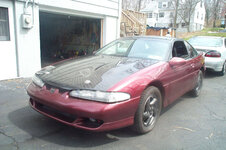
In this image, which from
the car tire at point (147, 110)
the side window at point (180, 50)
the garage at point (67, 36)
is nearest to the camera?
the car tire at point (147, 110)

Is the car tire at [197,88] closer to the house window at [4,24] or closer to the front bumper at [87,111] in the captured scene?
the front bumper at [87,111]

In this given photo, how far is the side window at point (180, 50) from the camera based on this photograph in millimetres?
4188

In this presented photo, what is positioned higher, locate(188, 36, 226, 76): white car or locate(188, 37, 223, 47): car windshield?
locate(188, 37, 223, 47): car windshield

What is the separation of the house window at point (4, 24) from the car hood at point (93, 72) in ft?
10.5

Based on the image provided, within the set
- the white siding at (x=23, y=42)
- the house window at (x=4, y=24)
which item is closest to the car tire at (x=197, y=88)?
the white siding at (x=23, y=42)

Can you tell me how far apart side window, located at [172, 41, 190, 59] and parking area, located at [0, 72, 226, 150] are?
1.16 m

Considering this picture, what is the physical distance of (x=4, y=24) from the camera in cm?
579

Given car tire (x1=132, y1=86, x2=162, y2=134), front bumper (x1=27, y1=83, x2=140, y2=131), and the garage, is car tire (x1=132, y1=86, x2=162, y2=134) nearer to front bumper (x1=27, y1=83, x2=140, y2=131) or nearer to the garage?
front bumper (x1=27, y1=83, x2=140, y2=131)

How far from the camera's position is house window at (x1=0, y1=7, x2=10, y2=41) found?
573cm

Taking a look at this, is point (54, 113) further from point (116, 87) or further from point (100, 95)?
point (116, 87)

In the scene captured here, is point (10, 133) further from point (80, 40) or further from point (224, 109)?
point (80, 40)

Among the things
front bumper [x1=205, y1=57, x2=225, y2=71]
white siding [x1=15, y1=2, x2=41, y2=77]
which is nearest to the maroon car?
white siding [x1=15, y1=2, x2=41, y2=77]

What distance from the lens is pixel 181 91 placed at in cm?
418

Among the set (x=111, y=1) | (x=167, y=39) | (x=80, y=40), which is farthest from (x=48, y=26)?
(x=167, y=39)
